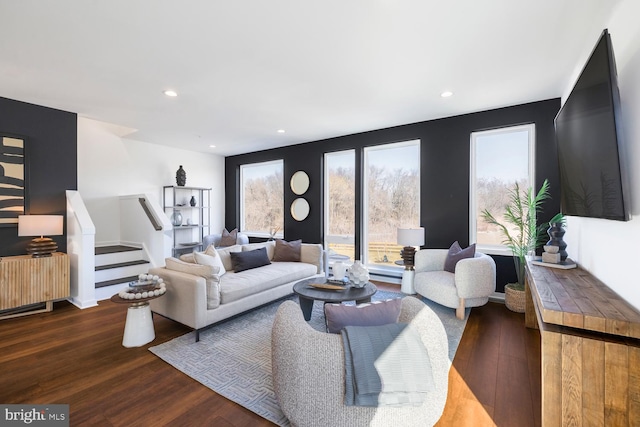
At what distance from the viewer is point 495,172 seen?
389 cm

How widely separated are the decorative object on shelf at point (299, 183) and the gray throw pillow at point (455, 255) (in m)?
2.94

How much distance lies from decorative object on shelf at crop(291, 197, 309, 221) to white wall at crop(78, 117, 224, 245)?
8.19 ft

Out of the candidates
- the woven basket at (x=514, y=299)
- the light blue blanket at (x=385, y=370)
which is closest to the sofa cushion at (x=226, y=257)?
the light blue blanket at (x=385, y=370)

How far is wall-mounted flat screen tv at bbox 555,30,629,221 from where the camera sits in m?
1.54

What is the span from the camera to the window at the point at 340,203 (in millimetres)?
5168

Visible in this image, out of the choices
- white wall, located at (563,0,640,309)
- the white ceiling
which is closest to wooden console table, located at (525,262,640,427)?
white wall, located at (563,0,640,309)

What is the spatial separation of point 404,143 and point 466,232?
5.63 feet

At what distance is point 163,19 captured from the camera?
1992 mm

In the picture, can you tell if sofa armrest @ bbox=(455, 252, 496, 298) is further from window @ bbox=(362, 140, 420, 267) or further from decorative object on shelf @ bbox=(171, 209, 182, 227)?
decorative object on shelf @ bbox=(171, 209, 182, 227)

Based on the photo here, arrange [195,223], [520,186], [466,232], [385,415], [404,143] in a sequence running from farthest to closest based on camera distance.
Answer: [195,223] → [404,143] → [466,232] → [520,186] → [385,415]

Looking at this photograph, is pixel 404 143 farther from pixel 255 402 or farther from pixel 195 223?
pixel 195 223

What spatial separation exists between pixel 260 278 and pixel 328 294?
941 mm

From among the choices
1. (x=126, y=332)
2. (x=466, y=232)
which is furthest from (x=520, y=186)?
(x=126, y=332)

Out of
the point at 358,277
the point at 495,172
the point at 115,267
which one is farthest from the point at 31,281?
the point at 495,172
